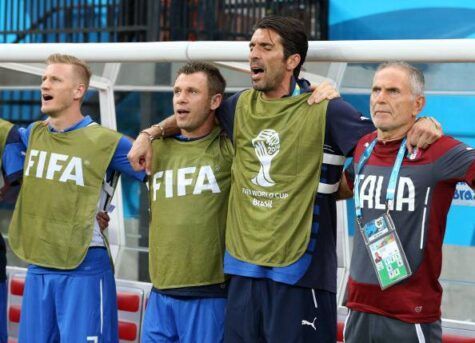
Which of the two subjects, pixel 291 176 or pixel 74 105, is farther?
pixel 74 105

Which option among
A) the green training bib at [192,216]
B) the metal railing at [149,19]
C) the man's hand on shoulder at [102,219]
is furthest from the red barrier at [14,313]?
the metal railing at [149,19]

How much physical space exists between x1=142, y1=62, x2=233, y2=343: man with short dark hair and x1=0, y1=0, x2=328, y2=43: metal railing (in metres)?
5.54

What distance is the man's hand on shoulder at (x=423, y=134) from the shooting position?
4.56 m

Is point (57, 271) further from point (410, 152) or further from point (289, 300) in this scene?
point (410, 152)

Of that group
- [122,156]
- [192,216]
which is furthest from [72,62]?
[192,216]

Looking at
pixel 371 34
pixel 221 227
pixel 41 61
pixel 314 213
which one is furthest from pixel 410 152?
pixel 371 34

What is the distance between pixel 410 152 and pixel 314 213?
23.0 inches

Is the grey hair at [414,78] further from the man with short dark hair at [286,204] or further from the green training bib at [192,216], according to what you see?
the green training bib at [192,216]

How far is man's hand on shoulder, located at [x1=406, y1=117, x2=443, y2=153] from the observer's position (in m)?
4.56

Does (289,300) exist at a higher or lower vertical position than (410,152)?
lower

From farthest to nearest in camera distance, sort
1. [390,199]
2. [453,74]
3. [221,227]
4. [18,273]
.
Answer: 1. [18,273]
2. [453,74]
3. [221,227]
4. [390,199]

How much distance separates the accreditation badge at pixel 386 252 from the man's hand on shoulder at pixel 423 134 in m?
0.31

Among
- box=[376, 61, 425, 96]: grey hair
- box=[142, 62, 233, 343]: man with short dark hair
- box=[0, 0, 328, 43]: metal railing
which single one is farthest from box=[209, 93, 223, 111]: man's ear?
box=[0, 0, 328, 43]: metal railing

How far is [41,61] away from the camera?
636 centimetres
